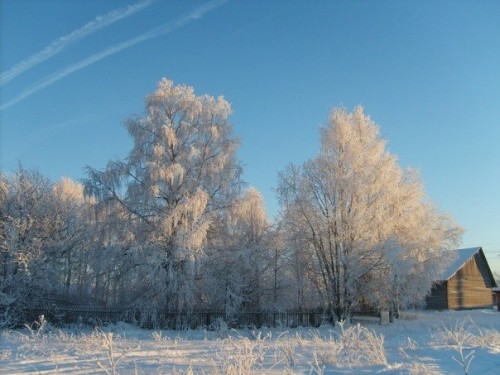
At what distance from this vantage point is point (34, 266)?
20.7 meters

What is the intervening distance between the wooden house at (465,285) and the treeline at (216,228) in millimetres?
16115

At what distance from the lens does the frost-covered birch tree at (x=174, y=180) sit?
22.6 m

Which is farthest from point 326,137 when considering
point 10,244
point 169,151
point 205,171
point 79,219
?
point 10,244

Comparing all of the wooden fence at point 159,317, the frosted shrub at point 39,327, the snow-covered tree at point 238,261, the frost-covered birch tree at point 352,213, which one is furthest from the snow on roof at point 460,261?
the frosted shrub at point 39,327

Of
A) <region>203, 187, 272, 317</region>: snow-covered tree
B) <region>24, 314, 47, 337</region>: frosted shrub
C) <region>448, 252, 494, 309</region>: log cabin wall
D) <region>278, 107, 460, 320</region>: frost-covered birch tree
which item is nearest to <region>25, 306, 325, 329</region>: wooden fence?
<region>203, 187, 272, 317</region>: snow-covered tree

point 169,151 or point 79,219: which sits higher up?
point 169,151

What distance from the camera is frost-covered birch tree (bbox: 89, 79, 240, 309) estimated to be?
74.2ft

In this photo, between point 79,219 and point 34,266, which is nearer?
point 34,266

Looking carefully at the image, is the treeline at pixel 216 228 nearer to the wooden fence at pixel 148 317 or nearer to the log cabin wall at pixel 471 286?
the wooden fence at pixel 148 317

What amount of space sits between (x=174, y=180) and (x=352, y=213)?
31.8ft

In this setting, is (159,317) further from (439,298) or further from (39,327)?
(439,298)

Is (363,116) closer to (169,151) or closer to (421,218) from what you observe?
(421,218)

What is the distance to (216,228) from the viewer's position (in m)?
25.6

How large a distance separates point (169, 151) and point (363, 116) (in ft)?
37.8
